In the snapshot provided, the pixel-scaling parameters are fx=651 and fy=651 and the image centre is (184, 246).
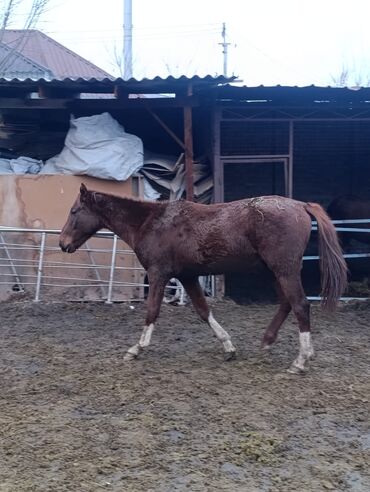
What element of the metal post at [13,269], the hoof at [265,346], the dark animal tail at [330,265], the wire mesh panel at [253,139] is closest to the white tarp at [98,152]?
the metal post at [13,269]

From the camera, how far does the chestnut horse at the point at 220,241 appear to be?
5.75 m

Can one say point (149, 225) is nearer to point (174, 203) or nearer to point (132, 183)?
point (174, 203)

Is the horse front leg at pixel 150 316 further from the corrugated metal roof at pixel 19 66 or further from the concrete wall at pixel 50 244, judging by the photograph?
the corrugated metal roof at pixel 19 66

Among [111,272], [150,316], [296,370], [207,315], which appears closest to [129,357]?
[150,316]

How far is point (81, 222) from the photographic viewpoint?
266 inches

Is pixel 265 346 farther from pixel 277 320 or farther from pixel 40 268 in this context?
pixel 40 268

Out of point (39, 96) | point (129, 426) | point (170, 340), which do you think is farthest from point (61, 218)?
point (129, 426)

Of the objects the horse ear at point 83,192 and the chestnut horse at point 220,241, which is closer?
the chestnut horse at point 220,241

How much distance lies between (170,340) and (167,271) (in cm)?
112

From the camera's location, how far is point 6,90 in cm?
925

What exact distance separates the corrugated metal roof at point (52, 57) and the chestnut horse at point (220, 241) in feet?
63.7

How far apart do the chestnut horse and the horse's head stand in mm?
10

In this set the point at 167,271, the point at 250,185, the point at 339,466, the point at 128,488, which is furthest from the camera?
the point at 250,185

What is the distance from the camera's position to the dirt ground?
3.67 m
